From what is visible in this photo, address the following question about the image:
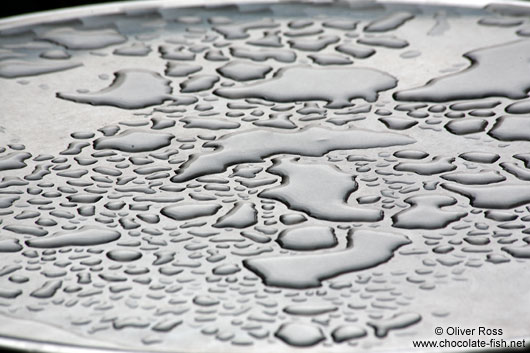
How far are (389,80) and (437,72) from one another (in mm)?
101

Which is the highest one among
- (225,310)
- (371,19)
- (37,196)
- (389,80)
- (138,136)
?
(371,19)

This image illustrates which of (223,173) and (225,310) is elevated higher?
(223,173)

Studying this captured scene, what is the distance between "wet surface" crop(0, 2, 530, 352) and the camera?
1.04 meters

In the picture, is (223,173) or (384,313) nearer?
(384,313)

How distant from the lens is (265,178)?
1.36 meters

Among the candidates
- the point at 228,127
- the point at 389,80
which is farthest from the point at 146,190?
the point at 389,80

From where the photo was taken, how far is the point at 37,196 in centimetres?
133

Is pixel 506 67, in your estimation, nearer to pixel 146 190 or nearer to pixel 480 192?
pixel 480 192

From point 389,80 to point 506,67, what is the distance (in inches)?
9.0

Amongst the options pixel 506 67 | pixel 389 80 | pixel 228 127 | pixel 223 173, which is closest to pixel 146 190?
pixel 223 173

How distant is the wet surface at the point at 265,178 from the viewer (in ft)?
3.40

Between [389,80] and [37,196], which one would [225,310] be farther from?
[389,80]

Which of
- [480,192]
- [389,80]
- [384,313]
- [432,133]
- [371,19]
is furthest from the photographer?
[371,19]

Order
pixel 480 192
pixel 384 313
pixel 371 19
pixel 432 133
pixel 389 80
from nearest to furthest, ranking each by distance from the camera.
Answer: pixel 384 313, pixel 480 192, pixel 432 133, pixel 389 80, pixel 371 19
